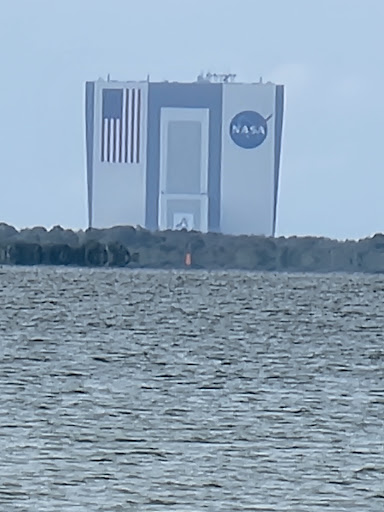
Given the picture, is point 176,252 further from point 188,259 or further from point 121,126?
point 121,126

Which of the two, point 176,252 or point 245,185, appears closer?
point 176,252

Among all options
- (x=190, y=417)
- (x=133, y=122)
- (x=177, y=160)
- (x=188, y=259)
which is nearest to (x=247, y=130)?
(x=177, y=160)

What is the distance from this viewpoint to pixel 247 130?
155m

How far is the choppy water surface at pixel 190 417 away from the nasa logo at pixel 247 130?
3927 inches

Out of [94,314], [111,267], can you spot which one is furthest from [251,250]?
[94,314]

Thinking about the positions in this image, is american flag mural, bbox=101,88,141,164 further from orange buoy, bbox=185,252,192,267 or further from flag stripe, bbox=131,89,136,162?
orange buoy, bbox=185,252,192,267

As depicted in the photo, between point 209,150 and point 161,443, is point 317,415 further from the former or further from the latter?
point 209,150

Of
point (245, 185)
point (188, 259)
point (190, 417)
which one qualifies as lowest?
point (190, 417)

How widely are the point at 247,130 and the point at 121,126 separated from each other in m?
10.0

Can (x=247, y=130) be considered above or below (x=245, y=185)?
above

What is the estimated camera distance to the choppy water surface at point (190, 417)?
19516mm

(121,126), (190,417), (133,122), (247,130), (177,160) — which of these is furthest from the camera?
(133,122)

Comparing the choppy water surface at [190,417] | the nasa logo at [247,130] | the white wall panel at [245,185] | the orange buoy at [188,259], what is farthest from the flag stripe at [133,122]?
the choppy water surface at [190,417]

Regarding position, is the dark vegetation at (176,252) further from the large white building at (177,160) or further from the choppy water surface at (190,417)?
the choppy water surface at (190,417)
